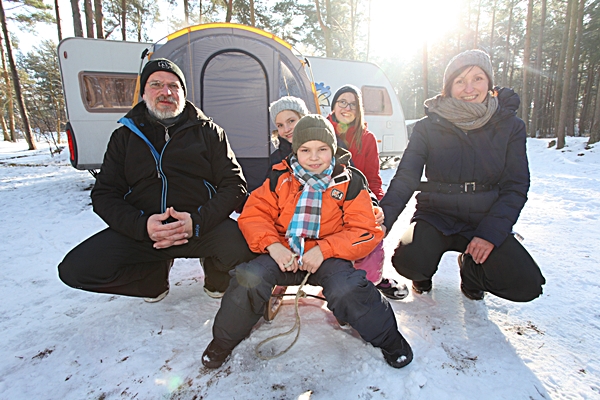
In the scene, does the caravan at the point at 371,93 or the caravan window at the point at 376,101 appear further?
the caravan window at the point at 376,101

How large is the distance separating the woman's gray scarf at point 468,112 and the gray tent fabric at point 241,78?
2.60 meters

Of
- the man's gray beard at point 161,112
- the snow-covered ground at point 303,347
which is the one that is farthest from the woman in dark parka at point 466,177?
the man's gray beard at point 161,112

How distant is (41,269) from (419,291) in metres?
3.01

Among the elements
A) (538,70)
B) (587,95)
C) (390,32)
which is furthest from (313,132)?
(587,95)

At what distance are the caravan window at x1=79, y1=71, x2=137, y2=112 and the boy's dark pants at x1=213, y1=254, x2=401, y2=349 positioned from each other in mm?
5189

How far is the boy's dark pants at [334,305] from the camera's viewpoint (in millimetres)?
1457

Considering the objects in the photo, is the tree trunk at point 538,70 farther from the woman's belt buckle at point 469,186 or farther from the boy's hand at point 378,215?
the boy's hand at point 378,215

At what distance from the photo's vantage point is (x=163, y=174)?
204 cm

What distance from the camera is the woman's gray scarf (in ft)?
6.56

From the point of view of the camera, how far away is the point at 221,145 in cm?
218

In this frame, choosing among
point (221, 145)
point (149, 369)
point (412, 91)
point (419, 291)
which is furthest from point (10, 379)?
point (412, 91)

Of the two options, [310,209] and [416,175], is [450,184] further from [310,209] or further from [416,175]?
[310,209]

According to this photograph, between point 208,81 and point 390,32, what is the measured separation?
845 inches

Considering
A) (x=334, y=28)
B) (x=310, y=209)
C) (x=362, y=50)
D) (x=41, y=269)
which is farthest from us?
(x=362, y=50)
